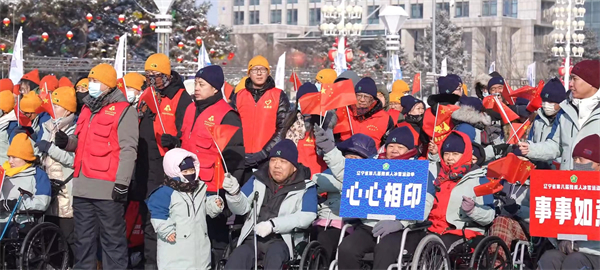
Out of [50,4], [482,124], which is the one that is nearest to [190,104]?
[482,124]

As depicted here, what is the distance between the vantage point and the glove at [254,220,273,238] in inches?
333

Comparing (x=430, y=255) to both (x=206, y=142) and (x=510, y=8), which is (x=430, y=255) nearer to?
(x=206, y=142)

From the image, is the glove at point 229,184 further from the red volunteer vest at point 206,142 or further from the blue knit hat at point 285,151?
the red volunteer vest at point 206,142

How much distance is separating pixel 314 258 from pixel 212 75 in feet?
7.20

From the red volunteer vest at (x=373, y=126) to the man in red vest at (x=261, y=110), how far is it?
0.77 meters

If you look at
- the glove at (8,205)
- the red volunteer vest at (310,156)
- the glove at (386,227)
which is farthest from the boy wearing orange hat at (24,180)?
the glove at (386,227)

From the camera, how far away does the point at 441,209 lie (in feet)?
29.4

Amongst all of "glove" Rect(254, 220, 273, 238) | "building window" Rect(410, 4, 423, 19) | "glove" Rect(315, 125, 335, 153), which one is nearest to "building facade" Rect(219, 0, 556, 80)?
"building window" Rect(410, 4, 423, 19)

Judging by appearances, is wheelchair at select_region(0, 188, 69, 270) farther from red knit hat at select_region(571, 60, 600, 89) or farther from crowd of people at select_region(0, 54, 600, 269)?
red knit hat at select_region(571, 60, 600, 89)

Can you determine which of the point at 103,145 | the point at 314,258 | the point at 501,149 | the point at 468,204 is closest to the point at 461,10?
the point at 501,149

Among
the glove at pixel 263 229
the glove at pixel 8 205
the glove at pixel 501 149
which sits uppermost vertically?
the glove at pixel 501 149

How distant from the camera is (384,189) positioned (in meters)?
8.49

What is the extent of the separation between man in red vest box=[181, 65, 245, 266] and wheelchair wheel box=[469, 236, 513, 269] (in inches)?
92.5

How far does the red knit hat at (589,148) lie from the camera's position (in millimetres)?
8086
